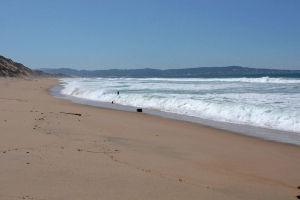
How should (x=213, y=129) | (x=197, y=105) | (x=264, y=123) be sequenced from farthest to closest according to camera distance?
(x=197, y=105)
(x=264, y=123)
(x=213, y=129)

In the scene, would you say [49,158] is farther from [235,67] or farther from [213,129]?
[235,67]

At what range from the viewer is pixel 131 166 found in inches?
134

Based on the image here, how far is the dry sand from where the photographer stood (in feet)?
8.55

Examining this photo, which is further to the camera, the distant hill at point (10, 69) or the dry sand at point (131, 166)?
the distant hill at point (10, 69)

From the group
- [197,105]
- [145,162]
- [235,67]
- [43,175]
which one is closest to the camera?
[43,175]

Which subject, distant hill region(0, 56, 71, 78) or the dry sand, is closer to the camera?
the dry sand

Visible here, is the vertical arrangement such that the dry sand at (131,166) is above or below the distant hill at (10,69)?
below

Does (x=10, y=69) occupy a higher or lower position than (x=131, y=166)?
higher

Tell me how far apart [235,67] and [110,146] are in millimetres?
191920

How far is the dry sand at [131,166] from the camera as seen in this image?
2.61m

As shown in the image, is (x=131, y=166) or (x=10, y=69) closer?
(x=131, y=166)

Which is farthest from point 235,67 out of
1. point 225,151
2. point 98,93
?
point 225,151

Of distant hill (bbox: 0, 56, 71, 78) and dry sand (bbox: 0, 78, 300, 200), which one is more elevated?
distant hill (bbox: 0, 56, 71, 78)

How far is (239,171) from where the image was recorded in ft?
12.5
